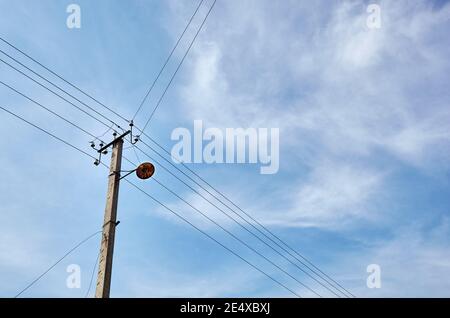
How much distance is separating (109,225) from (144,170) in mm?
2143

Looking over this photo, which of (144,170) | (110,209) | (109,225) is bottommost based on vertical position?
(109,225)

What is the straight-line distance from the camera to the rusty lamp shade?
1310cm

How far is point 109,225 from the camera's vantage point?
468 inches

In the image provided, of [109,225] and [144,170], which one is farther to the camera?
[144,170]

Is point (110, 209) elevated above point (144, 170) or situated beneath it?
situated beneath

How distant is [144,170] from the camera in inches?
517

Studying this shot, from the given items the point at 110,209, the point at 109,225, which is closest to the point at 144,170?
the point at 110,209

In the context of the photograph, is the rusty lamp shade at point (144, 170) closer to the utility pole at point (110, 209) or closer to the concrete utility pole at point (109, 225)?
the utility pole at point (110, 209)

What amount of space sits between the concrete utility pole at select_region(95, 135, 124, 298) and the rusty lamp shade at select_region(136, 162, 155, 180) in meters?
0.65

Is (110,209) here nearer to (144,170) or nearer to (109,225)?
(109,225)
